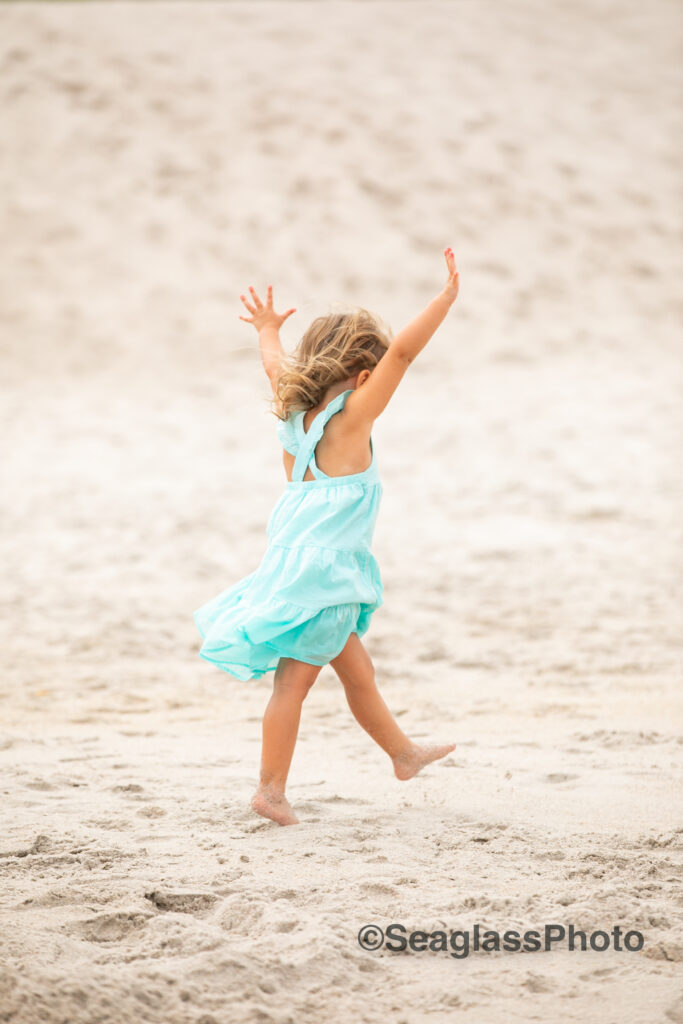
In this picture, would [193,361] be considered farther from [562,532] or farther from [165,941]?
[165,941]

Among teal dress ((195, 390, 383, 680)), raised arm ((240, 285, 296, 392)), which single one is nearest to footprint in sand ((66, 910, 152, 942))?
teal dress ((195, 390, 383, 680))

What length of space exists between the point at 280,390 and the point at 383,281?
1017cm

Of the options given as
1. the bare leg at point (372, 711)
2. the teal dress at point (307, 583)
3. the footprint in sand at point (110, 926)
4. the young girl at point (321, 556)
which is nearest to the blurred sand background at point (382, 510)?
the footprint in sand at point (110, 926)

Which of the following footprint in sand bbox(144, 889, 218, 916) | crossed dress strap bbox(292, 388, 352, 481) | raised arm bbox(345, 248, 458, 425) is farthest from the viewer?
crossed dress strap bbox(292, 388, 352, 481)

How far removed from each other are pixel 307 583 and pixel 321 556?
0.27 ft

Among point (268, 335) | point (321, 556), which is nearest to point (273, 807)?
point (321, 556)

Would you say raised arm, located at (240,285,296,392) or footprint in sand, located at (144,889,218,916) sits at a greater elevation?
raised arm, located at (240,285,296,392)

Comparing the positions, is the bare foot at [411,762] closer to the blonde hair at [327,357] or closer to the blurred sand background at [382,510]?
the blurred sand background at [382,510]

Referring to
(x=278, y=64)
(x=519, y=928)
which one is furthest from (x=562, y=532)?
(x=278, y=64)

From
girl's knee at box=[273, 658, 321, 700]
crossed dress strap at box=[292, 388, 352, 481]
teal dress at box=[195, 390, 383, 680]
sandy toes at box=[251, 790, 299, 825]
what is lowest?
sandy toes at box=[251, 790, 299, 825]

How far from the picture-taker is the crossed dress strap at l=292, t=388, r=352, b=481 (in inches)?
112

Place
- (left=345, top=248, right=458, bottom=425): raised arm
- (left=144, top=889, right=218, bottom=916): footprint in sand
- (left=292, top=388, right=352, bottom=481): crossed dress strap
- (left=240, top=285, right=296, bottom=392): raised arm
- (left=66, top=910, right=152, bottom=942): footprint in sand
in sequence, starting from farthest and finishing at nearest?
(left=240, top=285, right=296, bottom=392): raised arm → (left=292, top=388, right=352, bottom=481): crossed dress strap → (left=345, top=248, right=458, bottom=425): raised arm → (left=144, top=889, right=218, bottom=916): footprint in sand → (left=66, top=910, right=152, bottom=942): footprint in sand

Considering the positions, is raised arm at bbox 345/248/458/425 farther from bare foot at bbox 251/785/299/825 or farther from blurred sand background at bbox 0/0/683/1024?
bare foot at bbox 251/785/299/825

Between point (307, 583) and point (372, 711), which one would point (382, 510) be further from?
point (307, 583)
